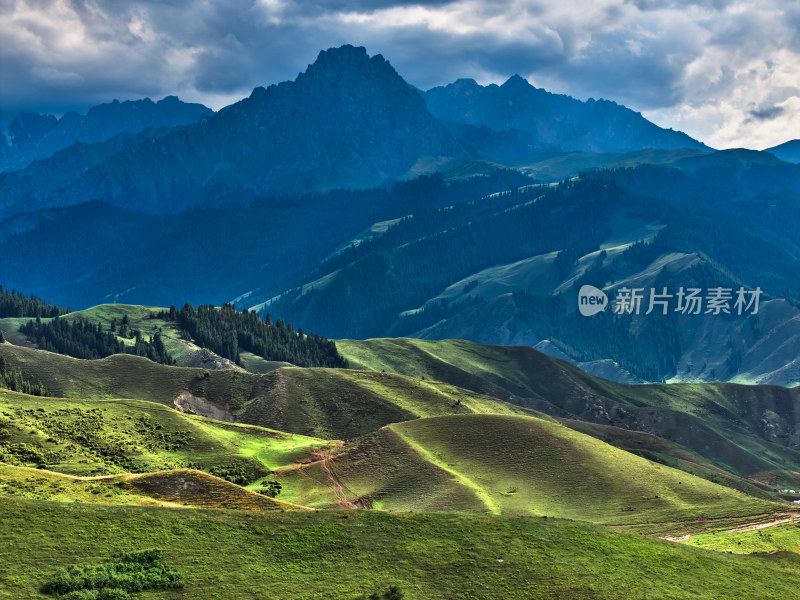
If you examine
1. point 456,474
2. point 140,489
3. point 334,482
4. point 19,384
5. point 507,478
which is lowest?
point 507,478

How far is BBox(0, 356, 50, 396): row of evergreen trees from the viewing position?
16125 cm

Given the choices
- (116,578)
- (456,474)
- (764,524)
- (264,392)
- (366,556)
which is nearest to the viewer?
(116,578)

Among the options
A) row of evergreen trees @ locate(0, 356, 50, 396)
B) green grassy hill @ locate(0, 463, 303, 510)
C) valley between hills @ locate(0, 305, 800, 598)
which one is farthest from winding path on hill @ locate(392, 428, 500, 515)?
row of evergreen trees @ locate(0, 356, 50, 396)

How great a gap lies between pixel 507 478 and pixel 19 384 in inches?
4221

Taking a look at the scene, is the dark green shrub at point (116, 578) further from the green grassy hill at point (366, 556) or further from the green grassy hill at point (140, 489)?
the green grassy hill at point (140, 489)

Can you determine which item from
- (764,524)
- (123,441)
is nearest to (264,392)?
(123,441)

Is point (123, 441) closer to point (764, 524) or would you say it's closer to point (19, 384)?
point (19, 384)

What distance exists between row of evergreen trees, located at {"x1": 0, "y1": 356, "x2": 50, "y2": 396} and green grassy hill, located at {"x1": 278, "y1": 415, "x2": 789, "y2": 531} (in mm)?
75403

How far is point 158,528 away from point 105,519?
421cm

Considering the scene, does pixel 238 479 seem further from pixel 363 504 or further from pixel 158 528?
pixel 158 528

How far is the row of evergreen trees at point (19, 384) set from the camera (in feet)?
529

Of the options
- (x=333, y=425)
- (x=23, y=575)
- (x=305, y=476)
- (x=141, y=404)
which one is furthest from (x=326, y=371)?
(x=23, y=575)

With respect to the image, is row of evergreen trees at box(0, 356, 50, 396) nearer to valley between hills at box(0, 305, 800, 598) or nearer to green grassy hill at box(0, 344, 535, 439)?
valley between hills at box(0, 305, 800, 598)

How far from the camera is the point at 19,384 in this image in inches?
6516
